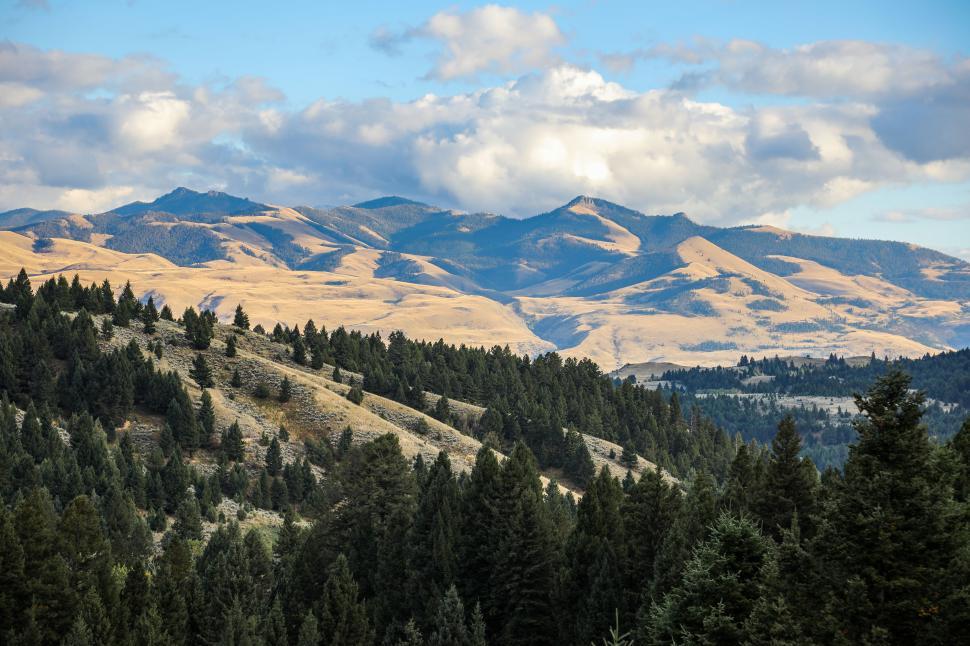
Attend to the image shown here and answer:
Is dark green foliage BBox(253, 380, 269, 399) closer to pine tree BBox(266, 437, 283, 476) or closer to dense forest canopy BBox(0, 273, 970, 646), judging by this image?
dense forest canopy BBox(0, 273, 970, 646)

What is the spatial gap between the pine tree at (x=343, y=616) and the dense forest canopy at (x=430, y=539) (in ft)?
0.67

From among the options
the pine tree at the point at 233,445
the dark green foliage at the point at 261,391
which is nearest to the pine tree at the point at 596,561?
the pine tree at the point at 233,445

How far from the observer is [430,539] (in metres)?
81.7

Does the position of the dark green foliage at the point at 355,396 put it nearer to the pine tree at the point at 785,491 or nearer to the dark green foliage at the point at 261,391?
the dark green foliage at the point at 261,391

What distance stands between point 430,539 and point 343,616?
42.2 ft

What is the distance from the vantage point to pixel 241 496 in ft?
424

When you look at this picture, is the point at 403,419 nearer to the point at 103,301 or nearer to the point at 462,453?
the point at 462,453

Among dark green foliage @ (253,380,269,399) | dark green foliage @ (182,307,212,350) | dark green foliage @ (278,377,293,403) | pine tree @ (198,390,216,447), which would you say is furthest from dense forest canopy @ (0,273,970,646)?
dark green foliage @ (182,307,212,350)

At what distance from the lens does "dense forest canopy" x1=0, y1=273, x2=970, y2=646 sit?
3816 centimetres

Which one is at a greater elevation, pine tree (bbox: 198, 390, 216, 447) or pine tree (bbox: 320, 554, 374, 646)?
pine tree (bbox: 198, 390, 216, 447)

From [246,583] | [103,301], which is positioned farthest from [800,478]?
[103,301]

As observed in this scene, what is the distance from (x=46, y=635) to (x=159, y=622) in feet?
26.5

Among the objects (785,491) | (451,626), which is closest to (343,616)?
(451,626)

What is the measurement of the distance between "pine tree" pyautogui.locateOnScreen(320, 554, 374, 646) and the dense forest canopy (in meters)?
0.20
